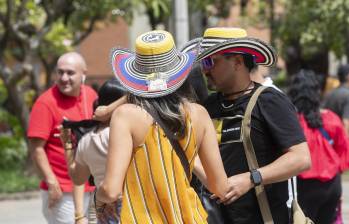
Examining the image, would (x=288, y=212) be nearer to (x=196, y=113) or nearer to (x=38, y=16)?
(x=196, y=113)

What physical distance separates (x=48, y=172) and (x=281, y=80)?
2651cm

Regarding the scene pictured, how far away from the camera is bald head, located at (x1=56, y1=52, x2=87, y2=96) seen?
649 cm

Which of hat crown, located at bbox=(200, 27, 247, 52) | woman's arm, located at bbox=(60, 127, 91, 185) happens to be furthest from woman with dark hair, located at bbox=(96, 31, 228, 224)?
woman's arm, located at bbox=(60, 127, 91, 185)

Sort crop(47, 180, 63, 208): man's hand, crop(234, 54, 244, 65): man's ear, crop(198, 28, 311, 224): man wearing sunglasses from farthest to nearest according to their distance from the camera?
crop(47, 180, 63, 208): man's hand < crop(234, 54, 244, 65): man's ear < crop(198, 28, 311, 224): man wearing sunglasses

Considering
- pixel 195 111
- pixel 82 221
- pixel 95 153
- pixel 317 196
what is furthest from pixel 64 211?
pixel 195 111

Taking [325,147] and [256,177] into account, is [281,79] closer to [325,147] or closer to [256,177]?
[325,147]

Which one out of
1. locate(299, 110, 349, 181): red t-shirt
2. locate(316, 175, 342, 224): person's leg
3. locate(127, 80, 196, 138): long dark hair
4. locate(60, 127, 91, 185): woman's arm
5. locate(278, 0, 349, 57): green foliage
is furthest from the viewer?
locate(278, 0, 349, 57): green foliage

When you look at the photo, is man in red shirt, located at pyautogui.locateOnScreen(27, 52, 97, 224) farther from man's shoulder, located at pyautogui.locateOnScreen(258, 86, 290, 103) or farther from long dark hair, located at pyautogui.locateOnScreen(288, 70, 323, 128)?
man's shoulder, located at pyautogui.locateOnScreen(258, 86, 290, 103)

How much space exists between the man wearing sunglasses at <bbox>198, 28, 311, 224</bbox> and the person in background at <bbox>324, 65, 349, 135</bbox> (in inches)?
195

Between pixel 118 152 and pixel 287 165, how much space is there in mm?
948

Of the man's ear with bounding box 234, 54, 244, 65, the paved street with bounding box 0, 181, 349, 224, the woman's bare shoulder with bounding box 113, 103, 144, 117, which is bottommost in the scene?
the paved street with bounding box 0, 181, 349, 224

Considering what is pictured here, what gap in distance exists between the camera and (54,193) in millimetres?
6273

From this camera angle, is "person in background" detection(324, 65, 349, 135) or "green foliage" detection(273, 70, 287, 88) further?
"green foliage" detection(273, 70, 287, 88)

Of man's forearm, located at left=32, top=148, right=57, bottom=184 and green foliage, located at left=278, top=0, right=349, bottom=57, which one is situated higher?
man's forearm, located at left=32, top=148, right=57, bottom=184
